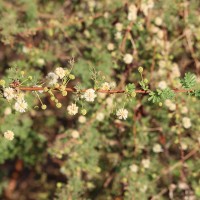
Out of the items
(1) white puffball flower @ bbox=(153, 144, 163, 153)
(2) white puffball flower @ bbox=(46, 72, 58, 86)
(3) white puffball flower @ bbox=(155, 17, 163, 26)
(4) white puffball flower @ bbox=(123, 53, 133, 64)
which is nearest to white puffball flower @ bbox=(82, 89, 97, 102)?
(2) white puffball flower @ bbox=(46, 72, 58, 86)

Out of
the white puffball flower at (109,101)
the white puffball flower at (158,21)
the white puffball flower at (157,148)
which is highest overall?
the white puffball flower at (158,21)

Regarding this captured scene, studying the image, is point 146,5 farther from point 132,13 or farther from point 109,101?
point 109,101

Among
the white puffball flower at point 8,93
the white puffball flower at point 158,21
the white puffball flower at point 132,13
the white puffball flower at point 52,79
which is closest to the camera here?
the white puffball flower at point 8,93

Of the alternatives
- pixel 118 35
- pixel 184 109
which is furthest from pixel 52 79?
pixel 184 109

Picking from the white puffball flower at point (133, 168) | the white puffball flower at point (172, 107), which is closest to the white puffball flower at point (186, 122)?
the white puffball flower at point (172, 107)

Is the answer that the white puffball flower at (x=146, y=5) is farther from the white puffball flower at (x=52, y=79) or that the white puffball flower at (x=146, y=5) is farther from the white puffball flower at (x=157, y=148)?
the white puffball flower at (x=52, y=79)

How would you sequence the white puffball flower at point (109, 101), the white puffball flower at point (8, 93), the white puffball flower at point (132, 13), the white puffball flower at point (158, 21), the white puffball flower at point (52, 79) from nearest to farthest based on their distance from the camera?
the white puffball flower at point (8, 93), the white puffball flower at point (52, 79), the white puffball flower at point (109, 101), the white puffball flower at point (132, 13), the white puffball flower at point (158, 21)

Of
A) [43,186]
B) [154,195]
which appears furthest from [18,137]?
[154,195]

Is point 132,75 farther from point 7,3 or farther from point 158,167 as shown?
point 7,3
